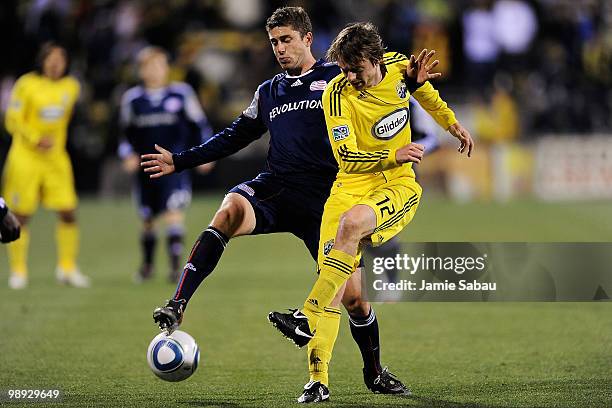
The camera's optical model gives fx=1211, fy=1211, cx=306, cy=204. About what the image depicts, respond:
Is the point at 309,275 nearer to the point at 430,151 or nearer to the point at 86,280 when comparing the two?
the point at 86,280

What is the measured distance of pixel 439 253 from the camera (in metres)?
8.34

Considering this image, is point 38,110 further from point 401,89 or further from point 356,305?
point 401,89

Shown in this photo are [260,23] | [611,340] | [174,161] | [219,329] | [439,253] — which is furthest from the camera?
[260,23]

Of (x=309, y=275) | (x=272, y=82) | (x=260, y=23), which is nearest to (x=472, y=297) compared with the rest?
(x=272, y=82)

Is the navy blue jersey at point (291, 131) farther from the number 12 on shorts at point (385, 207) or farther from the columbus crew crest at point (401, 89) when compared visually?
the number 12 on shorts at point (385, 207)

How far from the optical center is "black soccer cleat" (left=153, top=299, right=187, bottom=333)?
6461mm

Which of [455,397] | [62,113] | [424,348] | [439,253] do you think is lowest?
[455,397]

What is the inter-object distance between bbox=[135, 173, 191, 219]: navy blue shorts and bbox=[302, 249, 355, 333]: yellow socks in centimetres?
682

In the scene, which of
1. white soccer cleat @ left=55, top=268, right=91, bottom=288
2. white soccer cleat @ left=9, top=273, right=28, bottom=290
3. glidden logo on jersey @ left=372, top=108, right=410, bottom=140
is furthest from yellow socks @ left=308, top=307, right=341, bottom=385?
white soccer cleat @ left=9, top=273, right=28, bottom=290

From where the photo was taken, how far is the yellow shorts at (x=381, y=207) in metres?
6.49

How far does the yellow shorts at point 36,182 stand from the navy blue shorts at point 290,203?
6.10 m

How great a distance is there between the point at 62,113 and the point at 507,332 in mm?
5771

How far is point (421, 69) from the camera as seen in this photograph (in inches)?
260

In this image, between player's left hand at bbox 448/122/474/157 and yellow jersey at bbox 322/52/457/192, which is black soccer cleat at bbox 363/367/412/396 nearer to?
yellow jersey at bbox 322/52/457/192
